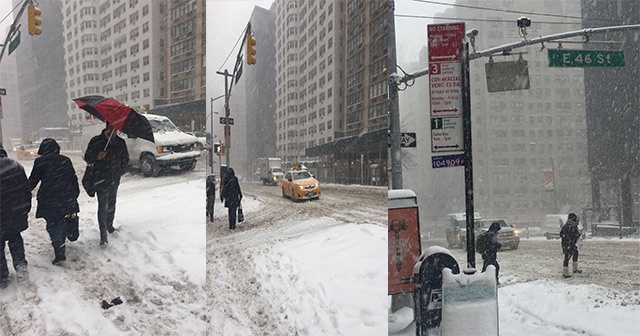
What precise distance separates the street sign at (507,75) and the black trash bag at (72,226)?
4.79 metres

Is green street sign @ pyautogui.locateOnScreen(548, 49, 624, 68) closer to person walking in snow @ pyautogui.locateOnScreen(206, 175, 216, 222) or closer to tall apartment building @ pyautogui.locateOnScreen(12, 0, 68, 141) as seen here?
person walking in snow @ pyautogui.locateOnScreen(206, 175, 216, 222)

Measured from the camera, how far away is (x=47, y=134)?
8.89 feet

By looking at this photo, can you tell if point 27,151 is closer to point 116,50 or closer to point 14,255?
point 14,255

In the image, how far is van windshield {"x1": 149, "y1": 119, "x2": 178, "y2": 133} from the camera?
8.84ft

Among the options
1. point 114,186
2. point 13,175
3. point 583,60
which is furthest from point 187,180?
point 583,60

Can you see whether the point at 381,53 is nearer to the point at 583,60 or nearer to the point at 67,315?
the point at 67,315

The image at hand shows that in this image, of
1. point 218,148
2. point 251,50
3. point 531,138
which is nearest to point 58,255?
point 218,148

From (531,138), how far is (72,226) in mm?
29114

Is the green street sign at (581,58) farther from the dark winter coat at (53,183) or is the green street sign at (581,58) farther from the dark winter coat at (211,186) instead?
the dark winter coat at (53,183)

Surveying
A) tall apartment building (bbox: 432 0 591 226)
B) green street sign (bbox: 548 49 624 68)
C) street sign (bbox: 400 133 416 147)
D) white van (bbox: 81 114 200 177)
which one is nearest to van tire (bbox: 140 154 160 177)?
white van (bbox: 81 114 200 177)

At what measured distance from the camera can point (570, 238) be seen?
865 centimetres

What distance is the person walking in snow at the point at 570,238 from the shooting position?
842 cm

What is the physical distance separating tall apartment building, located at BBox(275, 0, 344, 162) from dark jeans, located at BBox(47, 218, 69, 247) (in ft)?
4.14

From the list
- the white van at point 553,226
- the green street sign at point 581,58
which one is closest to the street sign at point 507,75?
the green street sign at point 581,58
